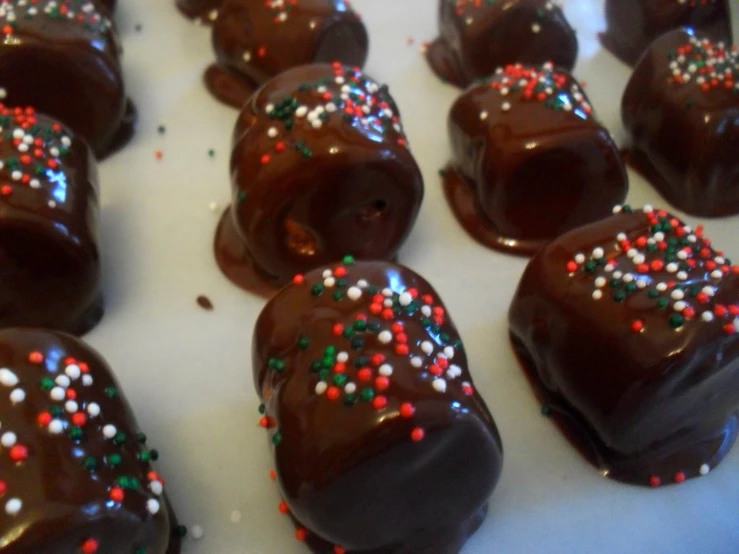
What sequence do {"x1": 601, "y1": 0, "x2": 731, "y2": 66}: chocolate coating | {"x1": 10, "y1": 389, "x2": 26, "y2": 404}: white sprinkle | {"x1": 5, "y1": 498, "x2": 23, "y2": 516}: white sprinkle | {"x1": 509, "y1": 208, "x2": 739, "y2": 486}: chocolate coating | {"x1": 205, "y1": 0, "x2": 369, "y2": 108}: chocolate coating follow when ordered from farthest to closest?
{"x1": 601, "y1": 0, "x2": 731, "y2": 66}: chocolate coating → {"x1": 205, "y1": 0, "x2": 369, "y2": 108}: chocolate coating → {"x1": 509, "y1": 208, "x2": 739, "y2": 486}: chocolate coating → {"x1": 10, "y1": 389, "x2": 26, "y2": 404}: white sprinkle → {"x1": 5, "y1": 498, "x2": 23, "y2": 516}: white sprinkle

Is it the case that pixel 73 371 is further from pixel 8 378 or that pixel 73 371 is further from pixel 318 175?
pixel 318 175

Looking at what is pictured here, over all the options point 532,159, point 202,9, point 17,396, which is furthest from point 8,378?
point 202,9

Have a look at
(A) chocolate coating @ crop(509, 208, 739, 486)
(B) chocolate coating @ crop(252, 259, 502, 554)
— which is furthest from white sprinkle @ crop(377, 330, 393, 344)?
(A) chocolate coating @ crop(509, 208, 739, 486)

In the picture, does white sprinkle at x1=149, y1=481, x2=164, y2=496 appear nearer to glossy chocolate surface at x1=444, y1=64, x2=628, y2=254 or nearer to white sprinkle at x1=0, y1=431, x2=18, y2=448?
white sprinkle at x1=0, y1=431, x2=18, y2=448

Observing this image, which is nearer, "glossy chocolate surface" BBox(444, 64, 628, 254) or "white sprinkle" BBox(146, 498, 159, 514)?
"white sprinkle" BBox(146, 498, 159, 514)

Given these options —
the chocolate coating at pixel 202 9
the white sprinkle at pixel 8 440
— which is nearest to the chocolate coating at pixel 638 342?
the white sprinkle at pixel 8 440
